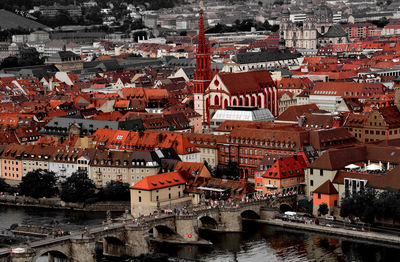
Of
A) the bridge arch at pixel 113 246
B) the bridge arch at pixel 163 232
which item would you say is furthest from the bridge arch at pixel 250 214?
the bridge arch at pixel 113 246

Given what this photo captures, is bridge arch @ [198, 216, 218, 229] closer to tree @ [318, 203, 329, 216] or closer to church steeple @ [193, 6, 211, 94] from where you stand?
tree @ [318, 203, 329, 216]

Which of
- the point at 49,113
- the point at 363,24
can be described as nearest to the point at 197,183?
the point at 49,113

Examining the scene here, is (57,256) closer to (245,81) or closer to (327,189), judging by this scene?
(327,189)

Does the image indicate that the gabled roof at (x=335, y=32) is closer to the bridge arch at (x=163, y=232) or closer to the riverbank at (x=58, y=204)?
the riverbank at (x=58, y=204)

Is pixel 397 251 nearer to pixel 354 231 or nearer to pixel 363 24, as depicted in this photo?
pixel 354 231

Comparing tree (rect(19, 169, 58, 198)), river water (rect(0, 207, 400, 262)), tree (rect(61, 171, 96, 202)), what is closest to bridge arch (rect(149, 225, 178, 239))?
river water (rect(0, 207, 400, 262))

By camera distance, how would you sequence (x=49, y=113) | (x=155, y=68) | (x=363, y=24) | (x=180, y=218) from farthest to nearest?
(x=363, y=24), (x=155, y=68), (x=49, y=113), (x=180, y=218)
